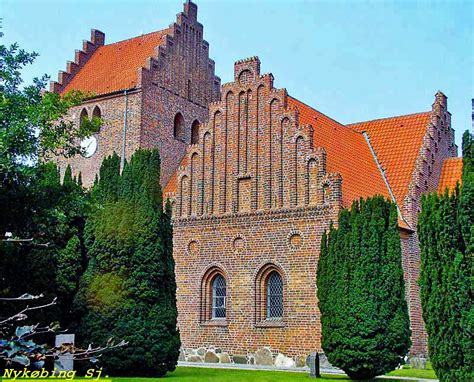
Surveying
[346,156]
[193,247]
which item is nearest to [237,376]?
[193,247]

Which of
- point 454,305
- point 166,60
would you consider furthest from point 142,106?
point 454,305

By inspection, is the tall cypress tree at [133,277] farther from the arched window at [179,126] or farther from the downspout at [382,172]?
the arched window at [179,126]

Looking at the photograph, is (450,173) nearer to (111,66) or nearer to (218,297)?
(218,297)

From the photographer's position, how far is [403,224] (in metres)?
24.7

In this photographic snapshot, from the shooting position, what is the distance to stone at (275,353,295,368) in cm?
2233

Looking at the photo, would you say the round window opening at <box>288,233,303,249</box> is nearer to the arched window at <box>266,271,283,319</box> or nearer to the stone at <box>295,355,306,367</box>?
the arched window at <box>266,271,283,319</box>

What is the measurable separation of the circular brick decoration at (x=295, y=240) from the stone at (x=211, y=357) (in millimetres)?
4891

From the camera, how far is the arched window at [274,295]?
23.4 metres

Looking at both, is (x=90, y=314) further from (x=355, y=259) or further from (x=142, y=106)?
(x=142, y=106)

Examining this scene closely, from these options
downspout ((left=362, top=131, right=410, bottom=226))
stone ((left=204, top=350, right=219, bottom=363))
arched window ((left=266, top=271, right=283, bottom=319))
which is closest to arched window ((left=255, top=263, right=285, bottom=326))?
arched window ((left=266, top=271, right=283, bottom=319))

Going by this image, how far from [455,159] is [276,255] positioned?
10.8 metres

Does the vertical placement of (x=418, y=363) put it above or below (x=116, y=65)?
below

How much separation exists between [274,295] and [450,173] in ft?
34.1

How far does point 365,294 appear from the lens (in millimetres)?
17859
